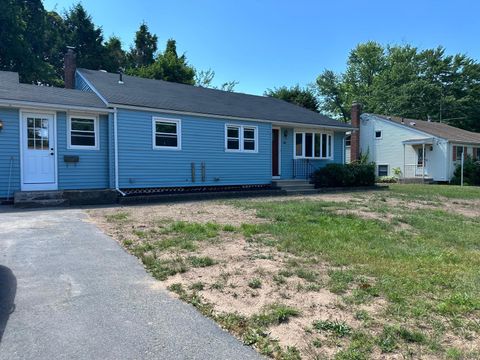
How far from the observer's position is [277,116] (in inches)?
674

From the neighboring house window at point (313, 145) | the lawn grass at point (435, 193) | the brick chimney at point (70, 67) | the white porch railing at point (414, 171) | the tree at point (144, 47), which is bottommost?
the lawn grass at point (435, 193)

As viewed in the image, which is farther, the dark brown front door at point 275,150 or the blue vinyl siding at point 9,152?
the dark brown front door at point 275,150

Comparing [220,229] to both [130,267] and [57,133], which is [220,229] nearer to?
[130,267]

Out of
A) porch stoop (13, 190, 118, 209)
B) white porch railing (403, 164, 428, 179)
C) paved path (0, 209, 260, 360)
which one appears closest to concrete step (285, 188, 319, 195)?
porch stoop (13, 190, 118, 209)

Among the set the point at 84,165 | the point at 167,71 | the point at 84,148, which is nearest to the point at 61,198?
the point at 84,165

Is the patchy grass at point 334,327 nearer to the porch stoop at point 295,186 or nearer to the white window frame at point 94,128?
the white window frame at point 94,128

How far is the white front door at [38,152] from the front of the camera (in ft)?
36.9

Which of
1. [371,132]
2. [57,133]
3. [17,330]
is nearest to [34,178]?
[57,133]

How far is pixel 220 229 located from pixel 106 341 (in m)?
4.28

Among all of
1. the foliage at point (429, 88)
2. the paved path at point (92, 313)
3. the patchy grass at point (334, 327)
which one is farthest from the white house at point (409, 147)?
the patchy grass at point (334, 327)

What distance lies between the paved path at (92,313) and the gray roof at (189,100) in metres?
8.52

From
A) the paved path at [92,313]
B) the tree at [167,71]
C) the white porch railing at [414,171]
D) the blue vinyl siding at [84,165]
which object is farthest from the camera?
the tree at [167,71]

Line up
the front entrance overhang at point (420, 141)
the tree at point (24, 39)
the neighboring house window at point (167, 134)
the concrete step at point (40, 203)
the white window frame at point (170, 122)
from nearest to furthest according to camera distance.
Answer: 1. the concrete step at point (40, 203)
2. the white window frame at point (170, 122)
3. the neighboring house window at point (167, 134)
4. the tree at point (24, 39)
5. the front entrance overhang at point (420, 141)

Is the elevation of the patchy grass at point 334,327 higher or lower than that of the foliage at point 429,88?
lower
